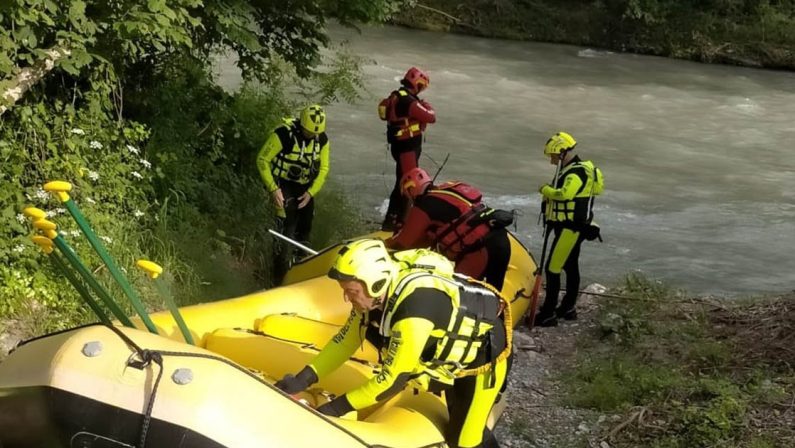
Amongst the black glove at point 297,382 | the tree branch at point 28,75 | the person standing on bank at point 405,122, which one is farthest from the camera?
the person standing on bank at point 405,122

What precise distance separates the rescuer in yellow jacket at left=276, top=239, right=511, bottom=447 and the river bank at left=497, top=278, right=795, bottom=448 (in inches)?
41.5

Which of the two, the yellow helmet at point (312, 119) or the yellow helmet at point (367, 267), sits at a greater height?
the yellow helmet at point (367, 267)

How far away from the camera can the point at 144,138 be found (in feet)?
19.6

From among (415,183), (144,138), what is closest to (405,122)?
(415,183)

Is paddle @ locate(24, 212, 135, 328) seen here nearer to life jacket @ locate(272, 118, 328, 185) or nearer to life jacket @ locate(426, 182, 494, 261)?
life jacket @ locate(426, 182, 494, 261)

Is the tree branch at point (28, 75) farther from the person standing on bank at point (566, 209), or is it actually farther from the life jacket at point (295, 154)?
the person standing on bank at point (566, 209)

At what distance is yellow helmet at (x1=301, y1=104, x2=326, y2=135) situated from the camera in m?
5.73

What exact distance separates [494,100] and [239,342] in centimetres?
1055

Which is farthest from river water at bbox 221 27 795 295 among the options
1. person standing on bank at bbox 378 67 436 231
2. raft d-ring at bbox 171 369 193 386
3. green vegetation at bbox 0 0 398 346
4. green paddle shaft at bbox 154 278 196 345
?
raft d-ring at bbox 171 369 193 386

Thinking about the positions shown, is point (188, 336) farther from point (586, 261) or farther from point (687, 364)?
point (586, 261)

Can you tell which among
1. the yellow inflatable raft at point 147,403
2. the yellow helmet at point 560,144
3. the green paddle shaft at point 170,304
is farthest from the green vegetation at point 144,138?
the yellow inflatable raft at point 147,403

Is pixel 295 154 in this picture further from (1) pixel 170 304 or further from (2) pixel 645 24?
(2) pixel 645 24

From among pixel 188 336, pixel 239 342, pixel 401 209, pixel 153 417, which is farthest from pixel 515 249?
pixel 153 417

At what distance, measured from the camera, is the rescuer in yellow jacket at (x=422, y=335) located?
9.96 feet
